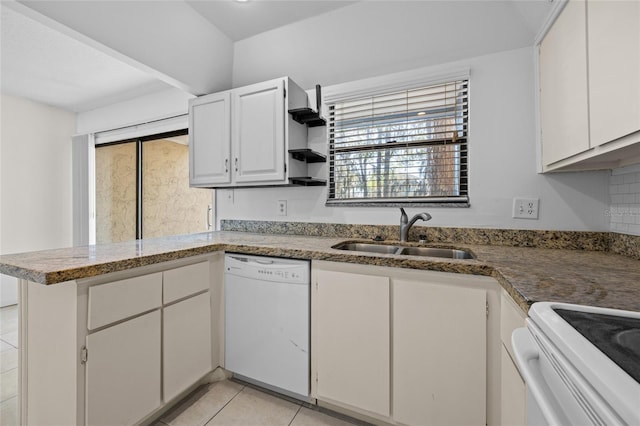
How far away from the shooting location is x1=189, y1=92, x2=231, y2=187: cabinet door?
7.16 ft

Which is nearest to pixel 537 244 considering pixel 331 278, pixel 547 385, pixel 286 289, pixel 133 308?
pixel 331 278

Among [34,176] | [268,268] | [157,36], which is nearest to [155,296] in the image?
[268,268]

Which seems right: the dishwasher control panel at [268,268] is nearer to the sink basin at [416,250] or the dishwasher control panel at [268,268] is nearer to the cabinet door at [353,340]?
the cabinet door at [353,340]

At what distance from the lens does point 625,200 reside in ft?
4.63

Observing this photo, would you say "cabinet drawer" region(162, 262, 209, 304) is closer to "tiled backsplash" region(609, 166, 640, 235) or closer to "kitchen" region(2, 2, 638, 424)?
"kitchen" region(2, 2, 638, 424)

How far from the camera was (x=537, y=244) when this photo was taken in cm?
164

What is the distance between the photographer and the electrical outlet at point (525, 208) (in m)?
1.65

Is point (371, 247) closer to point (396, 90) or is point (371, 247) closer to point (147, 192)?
point (396, 90)

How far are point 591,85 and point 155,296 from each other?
6.88 feet

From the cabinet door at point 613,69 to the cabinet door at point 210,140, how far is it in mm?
2065

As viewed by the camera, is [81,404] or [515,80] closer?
[81,404]

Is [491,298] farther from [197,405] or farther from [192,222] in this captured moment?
[192,222]

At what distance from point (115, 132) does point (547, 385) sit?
435cm

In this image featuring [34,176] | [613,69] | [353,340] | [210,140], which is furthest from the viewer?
[34,176]
